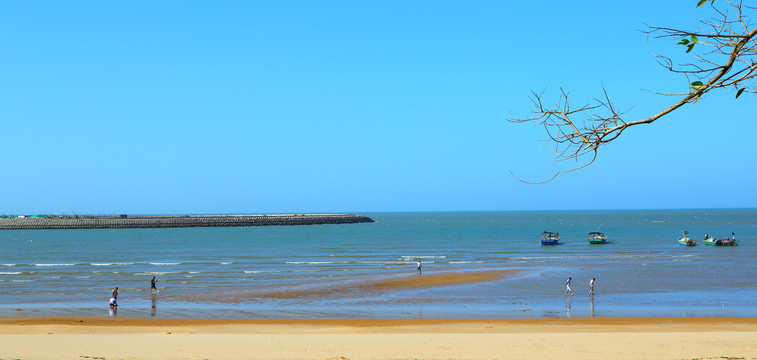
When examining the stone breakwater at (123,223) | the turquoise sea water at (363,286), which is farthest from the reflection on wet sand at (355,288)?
the stone breakwater at (123,223)

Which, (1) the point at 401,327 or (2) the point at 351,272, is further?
(2) the point at 351,272

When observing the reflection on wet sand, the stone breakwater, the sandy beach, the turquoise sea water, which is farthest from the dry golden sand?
the stone breakwater

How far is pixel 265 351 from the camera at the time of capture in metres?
16.8

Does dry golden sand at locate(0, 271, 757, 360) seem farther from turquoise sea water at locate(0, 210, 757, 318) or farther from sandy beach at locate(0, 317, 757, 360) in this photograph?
turquoise sea water at locate(0, 210, 757, 318)

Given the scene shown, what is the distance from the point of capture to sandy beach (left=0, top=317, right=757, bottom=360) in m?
16.3

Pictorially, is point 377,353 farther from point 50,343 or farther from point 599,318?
point 599,318

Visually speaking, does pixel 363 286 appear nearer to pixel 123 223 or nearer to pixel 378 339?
pixel 378 339

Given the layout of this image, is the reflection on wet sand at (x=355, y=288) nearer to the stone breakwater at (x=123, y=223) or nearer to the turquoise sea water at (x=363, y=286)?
the turquoise sea water at (x=363, y=286)

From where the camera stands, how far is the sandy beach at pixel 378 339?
1633 cm

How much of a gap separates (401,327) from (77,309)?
587 inches

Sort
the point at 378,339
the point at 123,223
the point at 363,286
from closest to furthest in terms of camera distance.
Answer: the point at 378,339
the point at 363,286
the point at 123,223

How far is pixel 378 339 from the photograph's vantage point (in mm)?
19156

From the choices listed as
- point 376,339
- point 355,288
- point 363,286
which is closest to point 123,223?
point 363,286

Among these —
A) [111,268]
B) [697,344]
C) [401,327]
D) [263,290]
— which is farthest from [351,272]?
[697,344]
